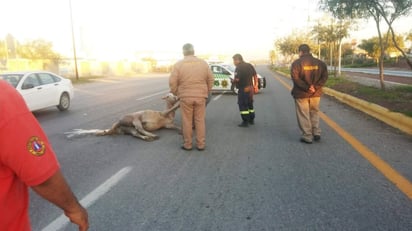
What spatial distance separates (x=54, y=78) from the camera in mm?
13281

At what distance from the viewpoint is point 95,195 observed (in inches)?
175

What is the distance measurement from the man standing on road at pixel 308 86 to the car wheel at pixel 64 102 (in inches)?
349

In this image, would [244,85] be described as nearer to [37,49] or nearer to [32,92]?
[32,92]

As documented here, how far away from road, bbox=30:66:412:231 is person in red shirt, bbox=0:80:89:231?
1968 mm

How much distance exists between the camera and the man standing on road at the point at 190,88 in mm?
6527

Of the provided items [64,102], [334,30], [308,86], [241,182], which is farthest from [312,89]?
[334,30]

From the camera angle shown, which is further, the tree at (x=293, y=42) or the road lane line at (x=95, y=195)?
the tree at (x=293, y=42)

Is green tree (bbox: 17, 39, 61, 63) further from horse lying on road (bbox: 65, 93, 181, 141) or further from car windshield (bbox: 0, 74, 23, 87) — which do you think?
horse lying on road (bbox: 65, 93, 181, 141)

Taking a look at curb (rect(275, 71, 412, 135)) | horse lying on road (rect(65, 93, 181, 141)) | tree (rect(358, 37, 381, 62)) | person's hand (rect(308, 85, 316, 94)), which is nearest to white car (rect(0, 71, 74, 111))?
horse lying on road (rect(65, 93, 181, 141))

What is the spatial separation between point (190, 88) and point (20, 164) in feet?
16.8

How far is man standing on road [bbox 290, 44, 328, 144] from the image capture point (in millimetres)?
7012

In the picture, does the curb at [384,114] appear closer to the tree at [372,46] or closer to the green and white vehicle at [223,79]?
the green and white vehicle at [223,79]

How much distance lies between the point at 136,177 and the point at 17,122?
145 inches

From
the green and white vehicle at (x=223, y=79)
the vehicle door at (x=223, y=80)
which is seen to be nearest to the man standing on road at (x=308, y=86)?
the green and white vehicle at (x=223, y=79)
